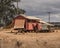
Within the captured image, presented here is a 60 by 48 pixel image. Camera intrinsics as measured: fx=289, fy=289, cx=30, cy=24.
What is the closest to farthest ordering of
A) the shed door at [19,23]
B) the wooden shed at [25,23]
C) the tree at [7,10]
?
the shed door at [19,23] < the wooden shed at [25,23] < the tree at [7,10]

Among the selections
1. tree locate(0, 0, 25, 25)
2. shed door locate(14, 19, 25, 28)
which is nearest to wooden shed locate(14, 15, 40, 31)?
shed door locate(14, 19, 25, 28)

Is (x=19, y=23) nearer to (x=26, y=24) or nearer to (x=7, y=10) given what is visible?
(x=26, y=24)

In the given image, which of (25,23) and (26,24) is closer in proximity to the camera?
(26,24)

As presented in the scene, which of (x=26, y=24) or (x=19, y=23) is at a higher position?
(x=19, y=23)

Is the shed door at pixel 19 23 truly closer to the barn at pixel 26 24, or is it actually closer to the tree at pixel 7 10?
the barn at pixel 26 24

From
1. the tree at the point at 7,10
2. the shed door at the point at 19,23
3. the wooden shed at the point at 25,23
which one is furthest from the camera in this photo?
the tree at the point at 7,10

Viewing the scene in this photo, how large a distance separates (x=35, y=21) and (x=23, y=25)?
3.82 metres

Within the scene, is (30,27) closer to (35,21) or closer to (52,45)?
(35,21)

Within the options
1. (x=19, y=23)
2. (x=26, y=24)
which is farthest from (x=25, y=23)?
(x=19, y=23)

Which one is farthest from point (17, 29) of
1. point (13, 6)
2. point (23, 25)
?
point (13, 6)

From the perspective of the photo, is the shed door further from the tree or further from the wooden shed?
the tree

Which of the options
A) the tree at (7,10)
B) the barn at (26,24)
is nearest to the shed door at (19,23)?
the barn at (26,24)

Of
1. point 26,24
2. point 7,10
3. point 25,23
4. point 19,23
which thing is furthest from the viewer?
point 7,10

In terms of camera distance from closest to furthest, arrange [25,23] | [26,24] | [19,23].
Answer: [19,23], [26,24], [25,23]
